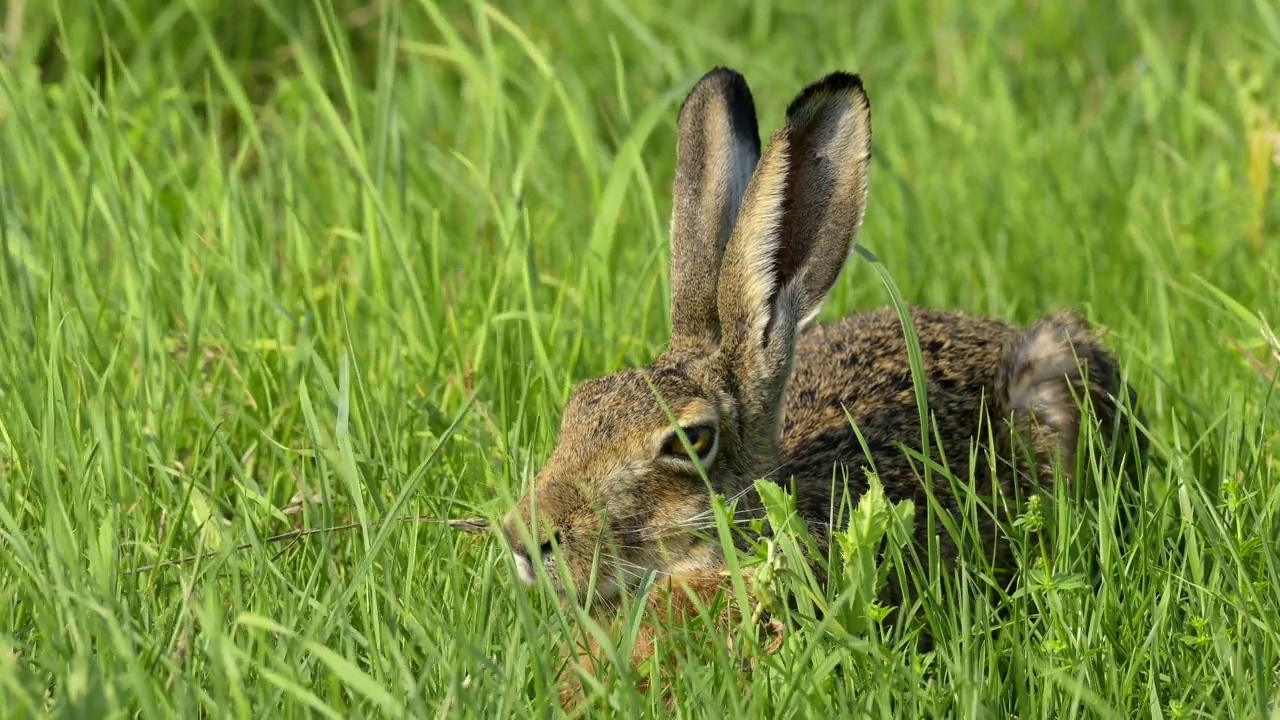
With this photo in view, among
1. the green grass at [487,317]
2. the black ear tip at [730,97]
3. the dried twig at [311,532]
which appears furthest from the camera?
the black ear tip at [730,97]

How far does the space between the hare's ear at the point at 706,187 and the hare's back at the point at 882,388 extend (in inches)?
20.2

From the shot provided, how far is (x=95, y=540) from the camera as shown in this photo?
3.60m

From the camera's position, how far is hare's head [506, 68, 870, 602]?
4191mm

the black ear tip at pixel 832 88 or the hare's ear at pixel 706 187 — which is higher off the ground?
the black ear tip at pixel 832 88

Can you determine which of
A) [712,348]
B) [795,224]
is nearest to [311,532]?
[712,348]

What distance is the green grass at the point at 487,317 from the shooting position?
3.48 metres

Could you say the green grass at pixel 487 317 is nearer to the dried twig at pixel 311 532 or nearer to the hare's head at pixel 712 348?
the dried twig at pixel 311 532

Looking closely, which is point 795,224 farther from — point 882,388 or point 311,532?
point 311,532

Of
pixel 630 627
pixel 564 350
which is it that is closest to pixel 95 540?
pixel 630 627

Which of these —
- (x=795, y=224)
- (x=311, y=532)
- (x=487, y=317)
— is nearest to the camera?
(x=311, y=532)

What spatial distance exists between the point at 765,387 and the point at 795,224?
0.43 m

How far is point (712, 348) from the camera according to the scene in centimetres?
469

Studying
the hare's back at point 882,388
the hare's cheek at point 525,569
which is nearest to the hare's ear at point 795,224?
the hare's back at point 882,388

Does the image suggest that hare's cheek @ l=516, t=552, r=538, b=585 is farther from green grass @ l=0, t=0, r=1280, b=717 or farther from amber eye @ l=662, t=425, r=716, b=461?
amber eye @ l=662, t=425, r=716, b=461
